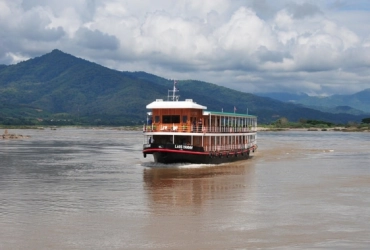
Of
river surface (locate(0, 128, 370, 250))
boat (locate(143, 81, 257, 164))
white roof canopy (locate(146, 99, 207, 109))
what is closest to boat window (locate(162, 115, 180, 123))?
A: boat (locate(143, 81, 257, 164))

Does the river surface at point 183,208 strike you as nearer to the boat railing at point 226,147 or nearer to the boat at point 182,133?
the boat at point 182,133

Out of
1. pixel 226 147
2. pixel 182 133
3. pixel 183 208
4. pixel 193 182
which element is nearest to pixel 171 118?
pixel 182 133

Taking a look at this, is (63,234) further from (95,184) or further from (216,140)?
(216,140)

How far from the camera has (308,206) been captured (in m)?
29.5

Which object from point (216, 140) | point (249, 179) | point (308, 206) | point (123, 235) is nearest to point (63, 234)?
point (123, 235)

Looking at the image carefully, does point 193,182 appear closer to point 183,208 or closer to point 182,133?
point 182,133

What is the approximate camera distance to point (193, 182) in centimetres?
3959

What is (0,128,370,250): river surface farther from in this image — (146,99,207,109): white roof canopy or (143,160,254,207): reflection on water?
(146,99,207,109): white roof canopy

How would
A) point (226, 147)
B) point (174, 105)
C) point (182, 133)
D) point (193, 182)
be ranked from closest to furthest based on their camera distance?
point (193, 182) → point (182, 133) → point (174, 105) → point (226, 147)

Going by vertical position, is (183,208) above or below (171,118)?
below

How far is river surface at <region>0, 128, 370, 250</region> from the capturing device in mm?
21828

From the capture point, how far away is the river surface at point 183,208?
71.6 feet

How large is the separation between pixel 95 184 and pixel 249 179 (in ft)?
36.5

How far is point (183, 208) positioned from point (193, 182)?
10772 millimetres
